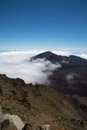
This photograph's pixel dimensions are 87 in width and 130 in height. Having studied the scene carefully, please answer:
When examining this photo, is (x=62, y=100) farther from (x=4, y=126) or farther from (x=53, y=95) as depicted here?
(x=4, y=126)

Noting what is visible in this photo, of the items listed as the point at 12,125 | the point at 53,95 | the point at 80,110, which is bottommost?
the point at 80,110

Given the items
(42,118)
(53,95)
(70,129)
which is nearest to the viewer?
(42,118)

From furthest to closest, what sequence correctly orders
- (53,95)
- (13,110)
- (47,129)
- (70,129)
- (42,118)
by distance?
(53,95) < (70,129) < (42,118) < (13,110) < (47,129)

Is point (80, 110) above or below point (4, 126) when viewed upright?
below

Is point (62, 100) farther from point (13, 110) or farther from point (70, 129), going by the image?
point (13, 110)

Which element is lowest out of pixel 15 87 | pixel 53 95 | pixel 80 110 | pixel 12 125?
pixel 80 110

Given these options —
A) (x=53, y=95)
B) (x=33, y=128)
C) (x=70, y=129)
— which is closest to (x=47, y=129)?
(x=33, y=128)

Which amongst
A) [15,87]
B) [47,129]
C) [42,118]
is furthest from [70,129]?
[15,87]

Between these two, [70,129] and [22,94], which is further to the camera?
[22,94]

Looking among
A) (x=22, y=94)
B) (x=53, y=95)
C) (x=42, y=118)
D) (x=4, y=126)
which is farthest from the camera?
(x=53, y=95)
